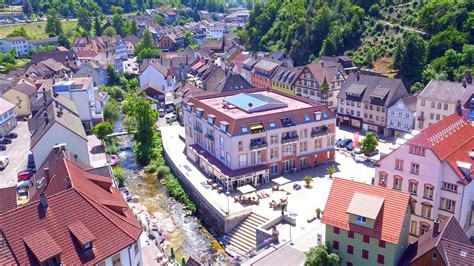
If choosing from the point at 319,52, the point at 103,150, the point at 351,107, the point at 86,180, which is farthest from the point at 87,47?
the point at 86,180

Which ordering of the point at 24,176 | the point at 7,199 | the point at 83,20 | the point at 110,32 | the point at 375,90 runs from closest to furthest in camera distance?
the point at 7,199
the point at 24,176
the point at 375,90
the point at 110,32
the point at 83,20

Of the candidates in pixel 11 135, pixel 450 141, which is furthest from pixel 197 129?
pixel 11 135

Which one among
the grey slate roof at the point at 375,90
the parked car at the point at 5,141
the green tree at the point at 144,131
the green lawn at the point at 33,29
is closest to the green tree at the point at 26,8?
the green lawn at the point at 33,29

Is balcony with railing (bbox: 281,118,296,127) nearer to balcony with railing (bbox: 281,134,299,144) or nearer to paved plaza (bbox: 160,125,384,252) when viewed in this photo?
balcony with railing (bbox: 281,134,299,144)

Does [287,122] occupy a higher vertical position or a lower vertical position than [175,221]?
higher

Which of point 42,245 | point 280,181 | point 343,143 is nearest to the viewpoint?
point 42,245

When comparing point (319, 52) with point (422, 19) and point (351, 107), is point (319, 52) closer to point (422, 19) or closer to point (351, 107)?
point (422, 19)

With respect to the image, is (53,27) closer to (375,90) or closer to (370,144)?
(375,90)
